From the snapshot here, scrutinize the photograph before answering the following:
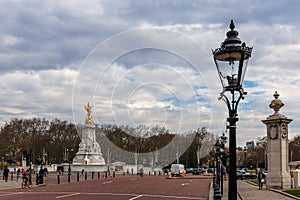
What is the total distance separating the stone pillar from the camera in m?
30.1

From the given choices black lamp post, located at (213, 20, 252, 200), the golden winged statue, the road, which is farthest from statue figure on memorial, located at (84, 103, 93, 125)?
black lamp post, located at (213, 20, 252, 200)

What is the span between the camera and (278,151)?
30391 millimetres

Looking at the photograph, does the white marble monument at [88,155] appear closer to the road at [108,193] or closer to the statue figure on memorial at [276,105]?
the road at [108,193]

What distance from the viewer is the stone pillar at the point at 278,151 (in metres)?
30.1

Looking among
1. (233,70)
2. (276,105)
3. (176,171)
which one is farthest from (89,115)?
(233,70)

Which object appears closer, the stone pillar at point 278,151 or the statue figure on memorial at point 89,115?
the stone pillar at point 278,151

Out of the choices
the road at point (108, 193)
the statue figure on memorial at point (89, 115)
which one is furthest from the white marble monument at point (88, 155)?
the road at point (108, 193)

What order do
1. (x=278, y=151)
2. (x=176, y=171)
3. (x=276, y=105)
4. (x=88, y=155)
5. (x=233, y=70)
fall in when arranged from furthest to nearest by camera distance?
(x=88, y=155) → (x=176, y=171) → (x=276, y=105) → (x=278, y=151) → (x=233, y=70)

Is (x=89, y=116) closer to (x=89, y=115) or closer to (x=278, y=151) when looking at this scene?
(x=89, y=115)

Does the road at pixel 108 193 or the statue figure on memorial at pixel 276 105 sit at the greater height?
the statue figure on memorial at pixel 276 105

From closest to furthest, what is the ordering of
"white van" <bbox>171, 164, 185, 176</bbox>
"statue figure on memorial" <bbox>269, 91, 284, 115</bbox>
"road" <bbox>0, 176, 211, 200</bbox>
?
"road" <bbox>0, 176, 211, 200</bbox> < "statue figure on memorial" <bbox>269, 91, 284, 115</bbox> < "white van" <bbox>171, 164, 185, 176</bbox>

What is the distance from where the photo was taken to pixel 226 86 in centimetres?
836

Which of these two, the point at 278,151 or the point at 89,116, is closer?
the point at 278,151

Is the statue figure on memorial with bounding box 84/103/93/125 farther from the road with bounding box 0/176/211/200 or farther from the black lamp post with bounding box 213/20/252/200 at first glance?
the black lamp post with bounding box 213/20/252/200
